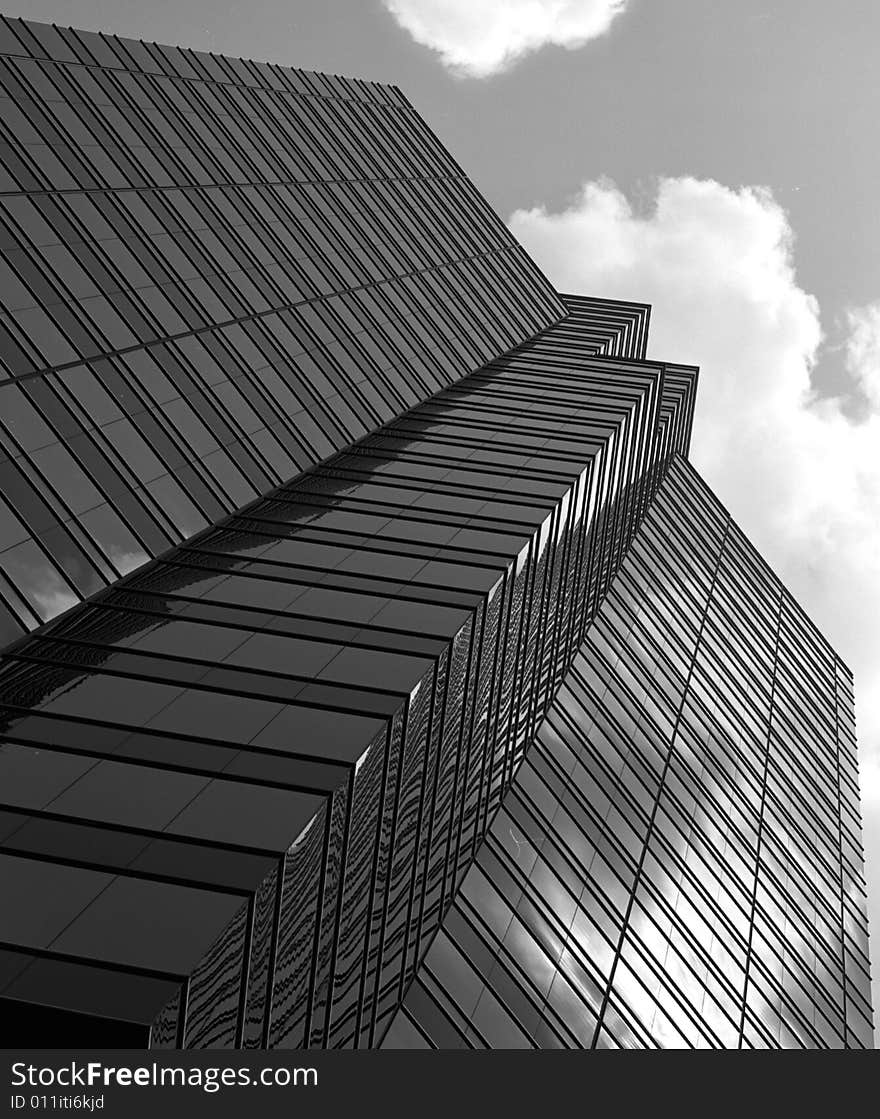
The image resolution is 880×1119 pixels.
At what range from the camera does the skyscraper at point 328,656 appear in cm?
1486

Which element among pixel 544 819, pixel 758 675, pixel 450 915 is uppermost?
pixel 758 675

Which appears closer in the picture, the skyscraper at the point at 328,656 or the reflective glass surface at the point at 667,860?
the skyscraper at the point at 328,656

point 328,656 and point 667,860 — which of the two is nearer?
point 328,656

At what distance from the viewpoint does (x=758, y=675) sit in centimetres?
5662

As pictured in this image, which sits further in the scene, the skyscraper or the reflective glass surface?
the reflective glass surface

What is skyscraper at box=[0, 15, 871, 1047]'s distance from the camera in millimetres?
14859

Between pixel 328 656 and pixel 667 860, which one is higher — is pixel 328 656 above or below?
below

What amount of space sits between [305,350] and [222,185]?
806 centimetres

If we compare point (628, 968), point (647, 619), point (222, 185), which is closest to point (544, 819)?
point (628, 968)

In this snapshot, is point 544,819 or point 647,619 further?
point 647,619

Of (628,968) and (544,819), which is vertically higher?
(544,819)

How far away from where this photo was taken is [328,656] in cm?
2028

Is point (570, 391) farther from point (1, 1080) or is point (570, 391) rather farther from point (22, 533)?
point (1, 1080)

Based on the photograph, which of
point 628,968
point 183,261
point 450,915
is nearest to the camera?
point 450,915
